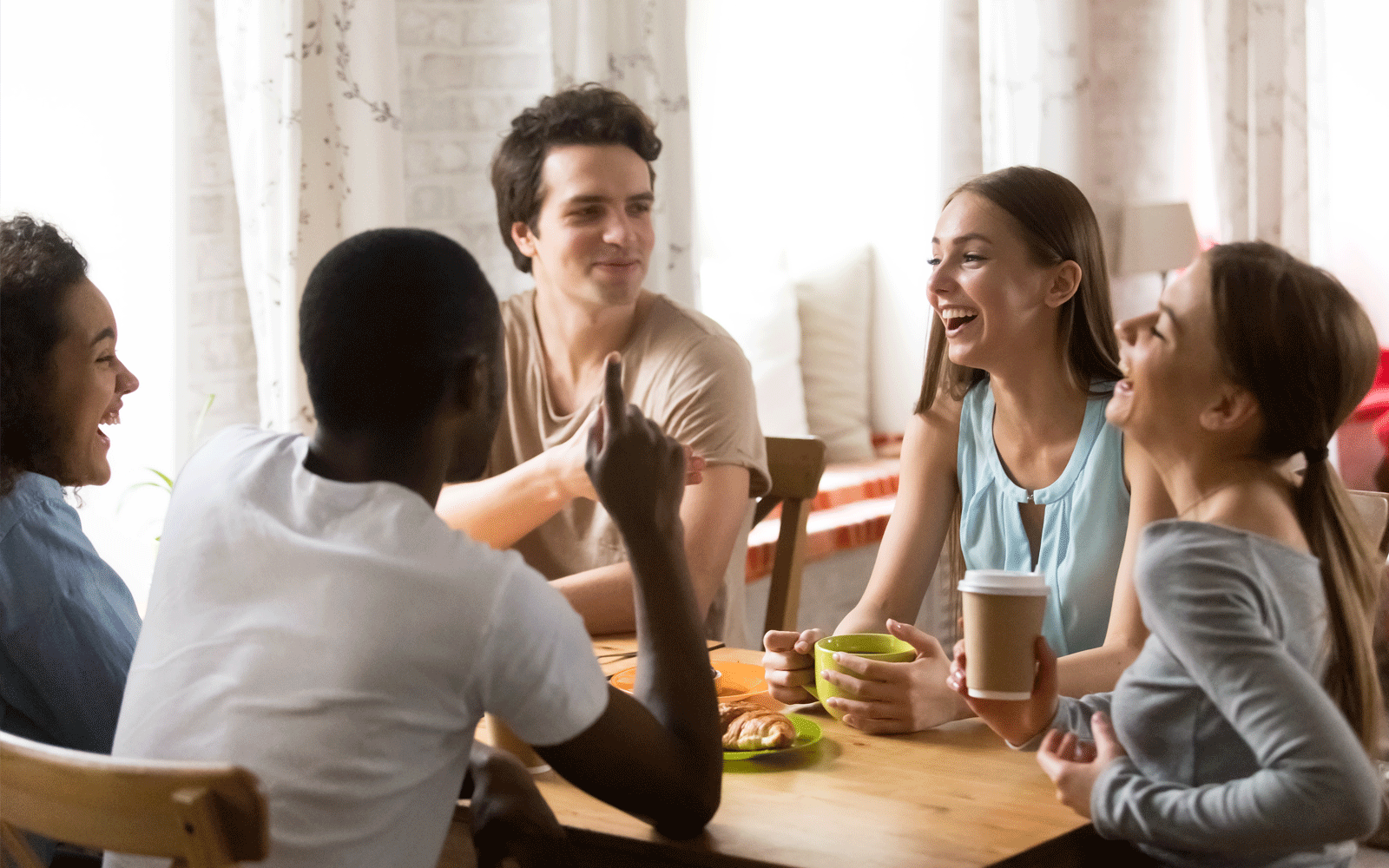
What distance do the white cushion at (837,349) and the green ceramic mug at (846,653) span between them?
2.99m

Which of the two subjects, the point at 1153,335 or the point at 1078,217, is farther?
the point at 1078,217

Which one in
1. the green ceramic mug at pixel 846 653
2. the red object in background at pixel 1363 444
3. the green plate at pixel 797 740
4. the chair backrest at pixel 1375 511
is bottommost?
the red object in background at pixel 1363 444

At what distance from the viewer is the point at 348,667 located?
0.97 m

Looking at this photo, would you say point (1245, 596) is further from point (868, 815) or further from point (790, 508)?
point (790, 508)

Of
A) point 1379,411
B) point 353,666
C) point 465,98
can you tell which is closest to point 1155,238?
point 1379,411

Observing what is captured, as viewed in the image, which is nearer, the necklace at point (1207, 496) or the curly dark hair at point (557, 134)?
the necklace at point (1207, 496)

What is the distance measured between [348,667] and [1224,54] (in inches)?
162

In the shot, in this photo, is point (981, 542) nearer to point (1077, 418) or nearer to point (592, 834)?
point (1077, 418)

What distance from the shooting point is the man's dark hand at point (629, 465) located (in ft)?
3.87

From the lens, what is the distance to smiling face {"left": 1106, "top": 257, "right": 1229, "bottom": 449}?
1.15 meters

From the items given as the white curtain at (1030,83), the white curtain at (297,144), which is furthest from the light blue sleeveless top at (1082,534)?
the white curtain at (1030,83)

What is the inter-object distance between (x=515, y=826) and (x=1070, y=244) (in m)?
1.15

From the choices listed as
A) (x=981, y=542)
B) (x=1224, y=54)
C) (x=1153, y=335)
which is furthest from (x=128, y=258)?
(x=1224, y=54)

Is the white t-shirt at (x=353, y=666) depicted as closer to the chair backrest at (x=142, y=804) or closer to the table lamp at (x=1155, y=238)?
the chair backrest at (x=142, y=804)
